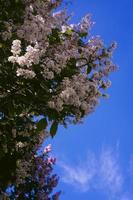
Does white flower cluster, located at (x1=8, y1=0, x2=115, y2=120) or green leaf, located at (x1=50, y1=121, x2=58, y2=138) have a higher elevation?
white flower cluster, located at (x1=8, y1=0, x2=115, y2=120)

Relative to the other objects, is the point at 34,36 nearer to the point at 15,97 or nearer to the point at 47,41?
the point at 47,41

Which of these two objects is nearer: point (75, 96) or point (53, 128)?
point (75, 96)

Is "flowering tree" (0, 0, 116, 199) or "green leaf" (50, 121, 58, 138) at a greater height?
"flowering tree" (0, 0, 116, 199)

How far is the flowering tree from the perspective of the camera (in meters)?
5.19

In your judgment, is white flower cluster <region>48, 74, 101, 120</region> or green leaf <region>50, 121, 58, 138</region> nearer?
white flower cluster <region>48, 74, 101, 120</region>

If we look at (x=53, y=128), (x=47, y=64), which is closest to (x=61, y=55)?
(x=47, y=64)

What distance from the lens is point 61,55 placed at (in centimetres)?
554

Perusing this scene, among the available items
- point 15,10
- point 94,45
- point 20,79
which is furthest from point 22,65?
point 94,45

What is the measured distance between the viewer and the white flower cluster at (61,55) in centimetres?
509

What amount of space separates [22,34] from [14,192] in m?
5.76

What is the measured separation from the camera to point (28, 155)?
379 inches

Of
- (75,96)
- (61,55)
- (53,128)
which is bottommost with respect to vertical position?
(53,128)

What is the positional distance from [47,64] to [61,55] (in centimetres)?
35

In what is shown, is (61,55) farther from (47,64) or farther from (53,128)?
(53,128)
